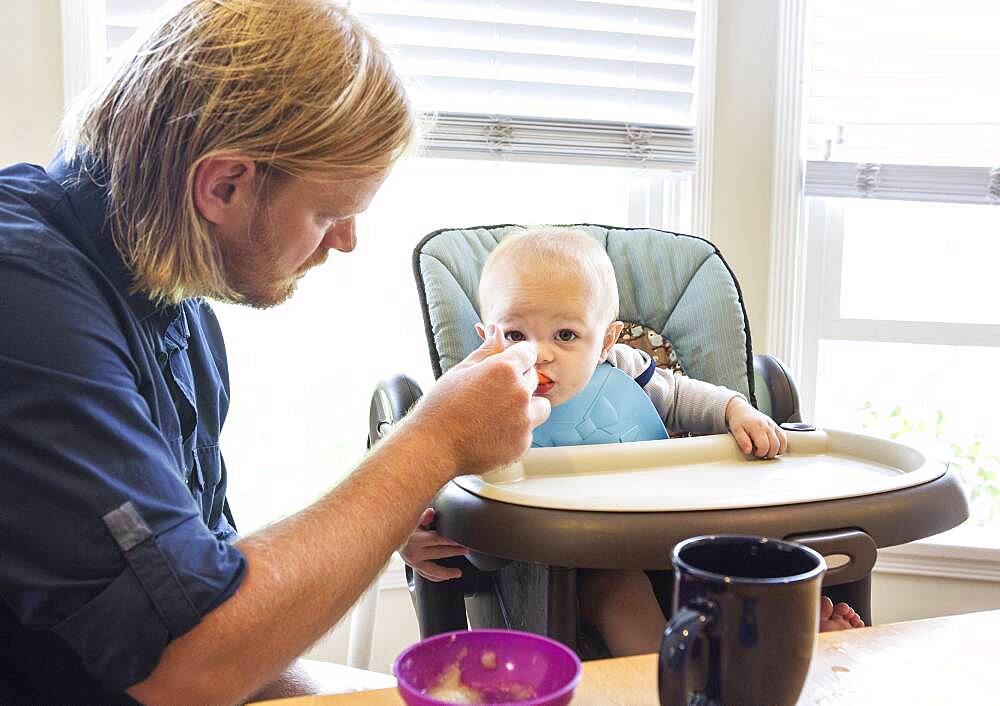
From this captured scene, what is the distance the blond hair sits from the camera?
1.05m

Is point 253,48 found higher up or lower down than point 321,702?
higher up

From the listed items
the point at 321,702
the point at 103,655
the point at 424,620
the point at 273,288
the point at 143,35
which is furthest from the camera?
the point at 424,620

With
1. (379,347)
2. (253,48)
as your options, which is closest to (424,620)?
(253,48)

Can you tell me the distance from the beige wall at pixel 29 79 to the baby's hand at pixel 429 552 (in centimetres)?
131

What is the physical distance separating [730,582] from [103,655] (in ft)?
1.85

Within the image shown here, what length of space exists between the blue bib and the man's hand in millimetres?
421

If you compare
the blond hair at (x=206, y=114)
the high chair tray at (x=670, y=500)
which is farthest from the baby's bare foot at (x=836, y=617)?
the blond hair at (x=206, y=114)

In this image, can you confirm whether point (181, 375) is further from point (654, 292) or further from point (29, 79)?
point (29, 79)

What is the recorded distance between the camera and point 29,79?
212 centimetres

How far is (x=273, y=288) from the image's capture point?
122 centimetres

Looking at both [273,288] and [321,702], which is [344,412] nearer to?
[273,288]

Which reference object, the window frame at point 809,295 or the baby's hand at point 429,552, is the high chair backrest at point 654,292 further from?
the window frame at point 809,295

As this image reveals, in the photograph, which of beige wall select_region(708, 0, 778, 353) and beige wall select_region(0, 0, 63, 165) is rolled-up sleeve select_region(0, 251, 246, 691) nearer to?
beige wall select_region(0, 0, 63, 165)

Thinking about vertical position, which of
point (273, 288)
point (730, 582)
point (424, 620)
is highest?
point (273, 288)
